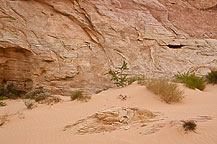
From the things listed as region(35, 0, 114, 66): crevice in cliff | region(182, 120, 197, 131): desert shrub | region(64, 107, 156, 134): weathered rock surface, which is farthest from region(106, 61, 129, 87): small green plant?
region(182, 120, 197, 131): desert shrub

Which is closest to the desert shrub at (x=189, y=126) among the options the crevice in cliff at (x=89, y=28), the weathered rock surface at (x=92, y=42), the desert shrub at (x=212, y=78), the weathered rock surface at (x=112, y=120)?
the weathered rock surface at (x=112, y=120)

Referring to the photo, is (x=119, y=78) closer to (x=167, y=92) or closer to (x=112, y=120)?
(x=167, y=92)

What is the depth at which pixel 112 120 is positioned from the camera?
145 inches

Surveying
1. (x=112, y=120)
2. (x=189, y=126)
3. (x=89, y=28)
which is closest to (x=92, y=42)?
(x=89, y=28)

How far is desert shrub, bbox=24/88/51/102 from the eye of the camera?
7.06 meters

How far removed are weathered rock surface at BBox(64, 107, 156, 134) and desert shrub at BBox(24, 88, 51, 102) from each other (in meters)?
3.60

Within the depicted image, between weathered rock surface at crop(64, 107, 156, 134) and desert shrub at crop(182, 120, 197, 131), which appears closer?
desert shrub at crop(182, 120, 197, 131)

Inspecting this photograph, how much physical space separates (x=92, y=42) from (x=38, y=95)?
14.8 ft

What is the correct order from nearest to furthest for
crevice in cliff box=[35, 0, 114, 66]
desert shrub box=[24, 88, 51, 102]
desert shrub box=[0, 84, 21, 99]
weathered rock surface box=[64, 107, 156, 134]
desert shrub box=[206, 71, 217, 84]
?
weathered rock surface box=[64, 107, 156, 134] → desert shrub box=[24, 88, 51, 102] → desert shrub box=[206, 71, 217, 84] → desert shrub box=[0, 84, 21, 99] → crevice in cliff box=[35, 0, 114, 66]

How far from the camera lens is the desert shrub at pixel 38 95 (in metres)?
7.06

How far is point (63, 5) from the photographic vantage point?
10773mm

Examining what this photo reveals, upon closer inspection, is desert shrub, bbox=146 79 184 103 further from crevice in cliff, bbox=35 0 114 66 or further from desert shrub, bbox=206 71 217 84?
crevice in cliff, bbox=35 0 114 66

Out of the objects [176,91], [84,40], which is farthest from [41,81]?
[176,91]

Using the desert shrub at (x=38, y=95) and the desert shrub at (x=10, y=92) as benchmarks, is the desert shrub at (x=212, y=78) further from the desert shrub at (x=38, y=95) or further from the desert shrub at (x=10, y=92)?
the desert shrub at (x=10, y=92)
